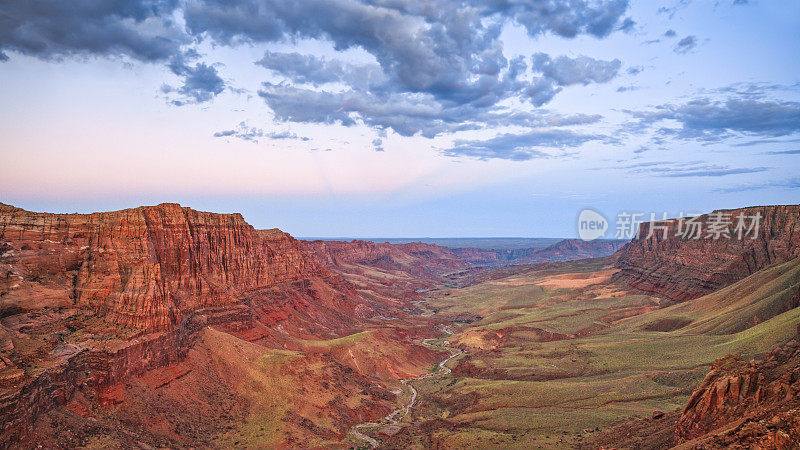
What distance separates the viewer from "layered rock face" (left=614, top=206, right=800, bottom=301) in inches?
4491

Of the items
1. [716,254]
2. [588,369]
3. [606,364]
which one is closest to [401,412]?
[588,369]

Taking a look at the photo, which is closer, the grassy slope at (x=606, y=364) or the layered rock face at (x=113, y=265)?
the layered rock face at (x=113, y=265)

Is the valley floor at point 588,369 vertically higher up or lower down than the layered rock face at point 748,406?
lower down

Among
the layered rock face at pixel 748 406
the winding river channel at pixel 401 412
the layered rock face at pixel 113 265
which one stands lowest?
the winding river channel at pixel 401 412

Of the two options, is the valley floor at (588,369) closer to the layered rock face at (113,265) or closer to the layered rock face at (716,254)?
the layered rock face at (716,254)

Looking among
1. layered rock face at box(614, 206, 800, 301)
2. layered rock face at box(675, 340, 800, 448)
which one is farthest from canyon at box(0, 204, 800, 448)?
layered rock face at box(614, 206, 800, 301)

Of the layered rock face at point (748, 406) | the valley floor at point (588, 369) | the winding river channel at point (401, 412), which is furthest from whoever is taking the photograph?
the winding river channel at point (401, 412)

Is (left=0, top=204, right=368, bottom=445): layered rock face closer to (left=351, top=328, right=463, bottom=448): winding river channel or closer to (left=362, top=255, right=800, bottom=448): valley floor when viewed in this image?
(left=351, top=328, right=463, bottom=448): winding river channel

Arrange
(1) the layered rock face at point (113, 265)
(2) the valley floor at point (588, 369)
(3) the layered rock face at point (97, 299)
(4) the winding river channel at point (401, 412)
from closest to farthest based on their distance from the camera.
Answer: (3) the layered rock face at point (97, 299) → (1) the layered rock face at point (113, 265) → (2) the valley floor at point (588, 369) → (4) the winding river channel at point (401, 412)

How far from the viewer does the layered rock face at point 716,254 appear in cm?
11406

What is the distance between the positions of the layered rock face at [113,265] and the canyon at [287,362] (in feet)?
0.67

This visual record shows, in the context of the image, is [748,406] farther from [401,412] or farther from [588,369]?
[588,369]

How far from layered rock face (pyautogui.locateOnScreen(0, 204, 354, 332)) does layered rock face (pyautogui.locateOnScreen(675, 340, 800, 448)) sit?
52.6 m

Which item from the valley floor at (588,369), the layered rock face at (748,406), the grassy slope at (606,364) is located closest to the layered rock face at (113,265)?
the valley floor at (588,369)
